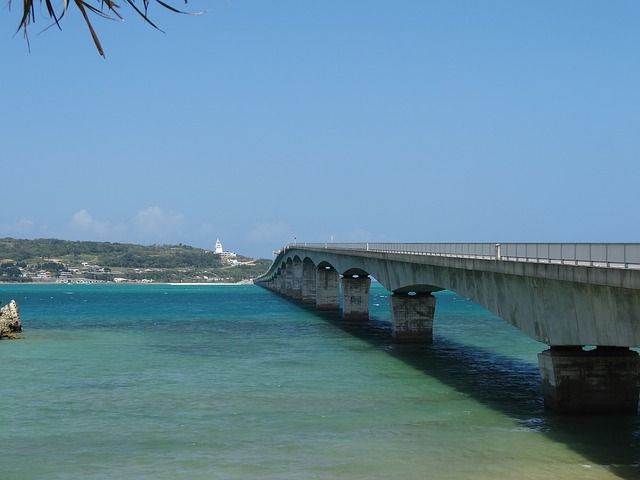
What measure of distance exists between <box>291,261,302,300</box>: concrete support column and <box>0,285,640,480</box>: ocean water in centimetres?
8465

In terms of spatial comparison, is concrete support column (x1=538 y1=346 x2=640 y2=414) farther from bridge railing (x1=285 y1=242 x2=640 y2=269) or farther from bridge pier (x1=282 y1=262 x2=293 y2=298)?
bridge pier (x1=282 y1=262 x2=293 y2=298)

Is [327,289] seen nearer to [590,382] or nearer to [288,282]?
[288,282]

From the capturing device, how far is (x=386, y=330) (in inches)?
3000

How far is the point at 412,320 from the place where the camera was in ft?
204

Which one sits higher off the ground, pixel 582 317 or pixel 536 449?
pixel 582 317

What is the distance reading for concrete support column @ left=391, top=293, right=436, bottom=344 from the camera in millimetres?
62062

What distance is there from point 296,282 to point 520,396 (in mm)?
113362

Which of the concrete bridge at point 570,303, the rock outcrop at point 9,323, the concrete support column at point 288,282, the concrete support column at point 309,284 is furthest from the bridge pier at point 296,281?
the concrete bridge at point 570,303

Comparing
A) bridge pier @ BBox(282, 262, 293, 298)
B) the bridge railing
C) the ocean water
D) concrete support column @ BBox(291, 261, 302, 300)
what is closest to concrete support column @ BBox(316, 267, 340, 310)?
concrete support column @ BBox(291, 261, 302, 300)

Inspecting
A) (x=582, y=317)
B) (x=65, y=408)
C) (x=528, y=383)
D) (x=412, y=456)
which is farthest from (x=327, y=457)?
(x=528, y=383)

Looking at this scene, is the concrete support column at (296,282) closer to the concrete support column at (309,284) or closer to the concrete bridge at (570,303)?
the concrete support column at (309,284)

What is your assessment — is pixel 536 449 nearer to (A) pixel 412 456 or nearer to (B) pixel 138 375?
(A) pixel 412 456

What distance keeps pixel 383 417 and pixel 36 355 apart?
Answer: 95.7 feet

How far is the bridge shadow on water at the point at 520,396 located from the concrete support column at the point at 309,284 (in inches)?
2325
